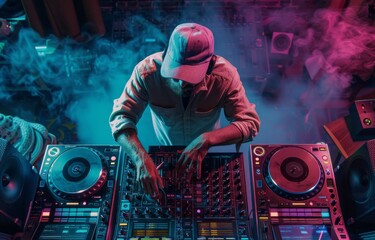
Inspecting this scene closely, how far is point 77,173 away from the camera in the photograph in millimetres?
2365

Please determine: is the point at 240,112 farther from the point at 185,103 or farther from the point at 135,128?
the point at 135,128

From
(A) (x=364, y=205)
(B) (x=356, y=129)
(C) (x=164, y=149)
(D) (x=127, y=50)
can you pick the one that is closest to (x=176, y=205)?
(C) (x=164, y=149)

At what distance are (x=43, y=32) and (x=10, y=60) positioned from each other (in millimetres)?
450

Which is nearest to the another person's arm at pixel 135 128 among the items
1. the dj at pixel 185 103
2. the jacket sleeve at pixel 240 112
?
the dj at pixel 185 103

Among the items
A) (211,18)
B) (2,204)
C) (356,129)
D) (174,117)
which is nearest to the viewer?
(2,204)

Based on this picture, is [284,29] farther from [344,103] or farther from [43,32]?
[43,32]

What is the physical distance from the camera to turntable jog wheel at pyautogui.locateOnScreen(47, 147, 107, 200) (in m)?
2.29

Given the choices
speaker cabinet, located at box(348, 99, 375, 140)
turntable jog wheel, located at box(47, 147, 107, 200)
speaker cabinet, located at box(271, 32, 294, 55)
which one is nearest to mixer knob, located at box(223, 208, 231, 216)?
turntable jog wheel, located at box(47, 147, 107, 200)

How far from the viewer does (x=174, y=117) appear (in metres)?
2.84

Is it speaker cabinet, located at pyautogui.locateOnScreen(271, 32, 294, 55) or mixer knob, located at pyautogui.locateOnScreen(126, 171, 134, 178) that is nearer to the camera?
mixer knob, located at pyautogui.locateOnScreen(126, 171, 134, 178)

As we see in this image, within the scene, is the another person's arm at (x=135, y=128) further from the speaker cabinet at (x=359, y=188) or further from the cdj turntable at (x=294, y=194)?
the speaker cabinet at (x=359, y=188)

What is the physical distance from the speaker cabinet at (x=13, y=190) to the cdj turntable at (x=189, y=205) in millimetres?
556

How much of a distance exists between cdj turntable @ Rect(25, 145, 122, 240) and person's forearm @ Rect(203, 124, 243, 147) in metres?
0.57

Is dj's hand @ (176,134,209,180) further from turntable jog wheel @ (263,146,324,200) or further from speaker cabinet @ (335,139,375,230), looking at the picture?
speaker cabinet @ (335,139,375,230)
